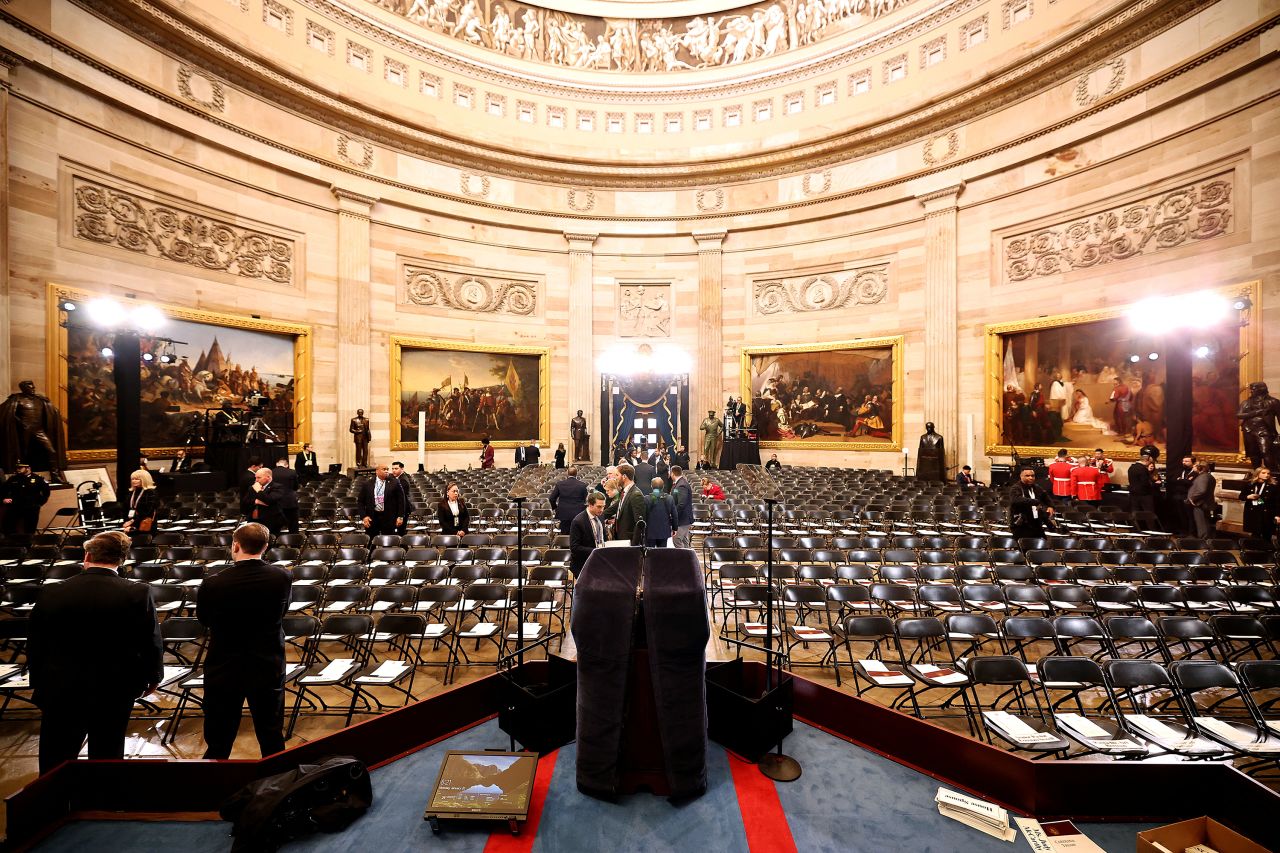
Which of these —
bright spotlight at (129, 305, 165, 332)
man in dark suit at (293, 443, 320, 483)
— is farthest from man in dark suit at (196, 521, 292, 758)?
man in dark suit at (293, 443, 320, 483)

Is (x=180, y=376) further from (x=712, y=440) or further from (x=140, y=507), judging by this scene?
(x=712, y=440)

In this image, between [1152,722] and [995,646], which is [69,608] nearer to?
[1152,722]

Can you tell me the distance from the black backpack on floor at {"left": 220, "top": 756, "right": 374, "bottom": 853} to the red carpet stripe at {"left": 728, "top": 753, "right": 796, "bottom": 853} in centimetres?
228

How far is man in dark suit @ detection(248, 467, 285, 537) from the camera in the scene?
26.5 feet

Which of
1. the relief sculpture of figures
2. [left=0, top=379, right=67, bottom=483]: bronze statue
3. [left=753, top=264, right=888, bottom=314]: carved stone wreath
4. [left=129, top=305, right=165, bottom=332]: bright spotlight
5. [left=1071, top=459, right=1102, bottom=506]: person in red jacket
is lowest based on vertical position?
[left=1071, top=459, right=1102, bottom=506]: person in red jacket

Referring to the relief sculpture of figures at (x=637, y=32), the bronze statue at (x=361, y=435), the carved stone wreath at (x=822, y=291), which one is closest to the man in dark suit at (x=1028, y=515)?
the carved stone wreath at (x=822, y=291)

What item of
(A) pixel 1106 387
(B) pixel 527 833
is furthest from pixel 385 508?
(A) pixel 1106 387

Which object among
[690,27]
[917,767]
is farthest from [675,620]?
[690,27]

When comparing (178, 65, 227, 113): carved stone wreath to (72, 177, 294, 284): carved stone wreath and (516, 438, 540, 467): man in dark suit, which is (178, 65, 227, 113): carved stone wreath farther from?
(516, 438, 540, 467): man in dark suit

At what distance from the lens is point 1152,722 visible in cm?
411

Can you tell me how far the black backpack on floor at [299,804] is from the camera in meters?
3.02

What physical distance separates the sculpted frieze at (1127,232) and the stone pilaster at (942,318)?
5.73 ft

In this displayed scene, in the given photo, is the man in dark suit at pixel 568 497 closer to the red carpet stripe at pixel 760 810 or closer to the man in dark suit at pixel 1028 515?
the red carpet stripe at pixel 760 810

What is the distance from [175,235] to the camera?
53.8ft
